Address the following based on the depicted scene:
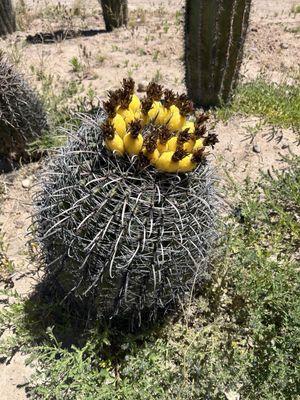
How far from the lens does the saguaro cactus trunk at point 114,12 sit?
7.70 metres

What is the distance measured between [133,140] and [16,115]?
2.09 meters

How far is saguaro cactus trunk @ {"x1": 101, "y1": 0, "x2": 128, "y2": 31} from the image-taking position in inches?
303

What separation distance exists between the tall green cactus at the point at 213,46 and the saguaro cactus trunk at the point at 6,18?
168 inches

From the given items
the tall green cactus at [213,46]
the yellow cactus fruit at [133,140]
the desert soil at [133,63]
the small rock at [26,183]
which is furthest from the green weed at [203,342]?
the tall green cactus at [213,46]

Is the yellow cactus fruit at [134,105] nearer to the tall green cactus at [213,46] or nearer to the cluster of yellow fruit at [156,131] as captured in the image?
the cluster of yellow fruit at [156,131]

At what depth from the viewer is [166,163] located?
2.15 metres

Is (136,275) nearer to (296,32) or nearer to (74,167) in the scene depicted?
(74,167)

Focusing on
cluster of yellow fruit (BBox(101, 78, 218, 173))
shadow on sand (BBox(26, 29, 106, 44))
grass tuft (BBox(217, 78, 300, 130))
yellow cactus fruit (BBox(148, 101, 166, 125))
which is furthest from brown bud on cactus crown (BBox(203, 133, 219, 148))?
shadow on sand (BBox(26, 29, 106, 44))

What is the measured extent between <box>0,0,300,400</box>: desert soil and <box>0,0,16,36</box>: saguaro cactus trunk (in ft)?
0.67

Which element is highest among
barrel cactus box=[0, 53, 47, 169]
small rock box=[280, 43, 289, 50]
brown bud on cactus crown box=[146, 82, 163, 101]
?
brown bud on cactus crown box=[146, 82, 163, 101]

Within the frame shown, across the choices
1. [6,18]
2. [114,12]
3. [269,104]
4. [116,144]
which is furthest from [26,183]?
[6,18]

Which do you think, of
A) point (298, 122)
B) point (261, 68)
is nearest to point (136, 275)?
point (298, 122)

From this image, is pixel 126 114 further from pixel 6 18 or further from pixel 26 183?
pixel 6 18

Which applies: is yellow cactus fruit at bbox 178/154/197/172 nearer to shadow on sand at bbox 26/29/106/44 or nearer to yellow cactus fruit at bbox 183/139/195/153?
yellow cactus fruit at bbox 183/139/195/153
